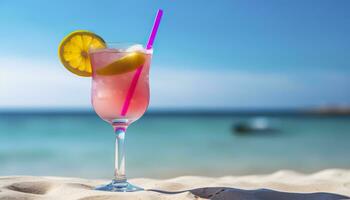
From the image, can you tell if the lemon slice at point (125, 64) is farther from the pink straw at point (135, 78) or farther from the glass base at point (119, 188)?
the glass base at point (119, 188)

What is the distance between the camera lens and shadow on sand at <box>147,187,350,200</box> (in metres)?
A: 2.39

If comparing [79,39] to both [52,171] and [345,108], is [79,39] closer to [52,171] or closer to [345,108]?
[52,171]

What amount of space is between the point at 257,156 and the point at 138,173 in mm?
3888

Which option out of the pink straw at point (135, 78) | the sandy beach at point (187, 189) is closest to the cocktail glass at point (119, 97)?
the pink straw at point (135, 78)

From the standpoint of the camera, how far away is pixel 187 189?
8.69 feet

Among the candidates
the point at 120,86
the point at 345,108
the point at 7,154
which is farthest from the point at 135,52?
the point at 345,108

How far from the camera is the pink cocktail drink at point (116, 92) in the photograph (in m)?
2.64

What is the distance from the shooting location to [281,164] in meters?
8.62

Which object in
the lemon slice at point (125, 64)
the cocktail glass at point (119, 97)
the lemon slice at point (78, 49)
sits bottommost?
the cocktail glass at point (119, 97)

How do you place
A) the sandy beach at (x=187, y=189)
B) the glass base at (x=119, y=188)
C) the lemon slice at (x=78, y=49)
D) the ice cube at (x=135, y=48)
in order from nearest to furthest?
the sandy beach at (x=187, y=189)
the glass base at (x=119, y=188)
the ice cube at (x=135, y=48)
the lemon slice at (x=78, y=49)

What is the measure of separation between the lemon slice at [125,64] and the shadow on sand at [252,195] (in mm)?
721

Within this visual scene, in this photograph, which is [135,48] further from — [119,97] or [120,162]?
[120,162]

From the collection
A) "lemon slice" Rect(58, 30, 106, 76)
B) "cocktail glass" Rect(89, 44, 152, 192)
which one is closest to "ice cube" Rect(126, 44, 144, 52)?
"cocktail glass" Rect(89, 44, 152, 192)

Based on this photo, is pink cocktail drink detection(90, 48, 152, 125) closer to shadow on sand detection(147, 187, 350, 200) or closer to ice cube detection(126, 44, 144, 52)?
ice cube detection(126, 44, 144, 52)
